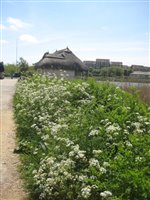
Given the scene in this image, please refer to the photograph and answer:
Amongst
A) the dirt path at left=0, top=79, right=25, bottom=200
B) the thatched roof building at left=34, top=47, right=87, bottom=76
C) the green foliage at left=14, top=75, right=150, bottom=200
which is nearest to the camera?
the green foliage at left=14, top=75, right=150, bottom=200

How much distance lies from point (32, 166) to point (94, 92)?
452 centimetres

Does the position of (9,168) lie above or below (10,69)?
below

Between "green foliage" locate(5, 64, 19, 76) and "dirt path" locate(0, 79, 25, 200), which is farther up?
"green foliage" locate(5, 64, 19, 76)

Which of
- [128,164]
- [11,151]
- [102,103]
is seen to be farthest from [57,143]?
[102,103]

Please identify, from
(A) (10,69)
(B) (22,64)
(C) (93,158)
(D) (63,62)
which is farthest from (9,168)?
(A) (10,69)

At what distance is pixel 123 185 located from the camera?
4.03 meters

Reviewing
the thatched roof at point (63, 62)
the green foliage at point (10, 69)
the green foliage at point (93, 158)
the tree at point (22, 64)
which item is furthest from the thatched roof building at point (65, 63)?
the green foliage at point (93, 158)

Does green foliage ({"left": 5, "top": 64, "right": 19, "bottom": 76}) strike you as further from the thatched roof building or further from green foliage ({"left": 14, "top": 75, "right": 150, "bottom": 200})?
green foliage ({"left": 14, "top": 75, "right": 150, "bottom": 200})

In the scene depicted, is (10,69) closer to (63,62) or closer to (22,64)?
(22,64)

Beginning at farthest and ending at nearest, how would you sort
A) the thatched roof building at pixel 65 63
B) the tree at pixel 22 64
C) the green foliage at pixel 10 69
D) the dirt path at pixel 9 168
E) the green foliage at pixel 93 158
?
the green foliage at pixel 10 69, the tree at pixel 22 64, the thatched roof building at pixel 65 63, the dirt path at pixel 9 168, the green foliage at pixel 93 158

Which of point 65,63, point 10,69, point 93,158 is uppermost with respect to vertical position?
point 65,63

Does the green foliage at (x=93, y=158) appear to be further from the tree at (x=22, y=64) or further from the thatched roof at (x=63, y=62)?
the tree at (x=22, y=64)

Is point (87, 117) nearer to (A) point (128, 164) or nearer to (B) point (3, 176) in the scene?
(B) point (3, 176)

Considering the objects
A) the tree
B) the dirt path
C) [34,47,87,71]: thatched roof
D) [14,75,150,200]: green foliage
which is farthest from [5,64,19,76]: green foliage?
[14,75,150,200]: green foliage
